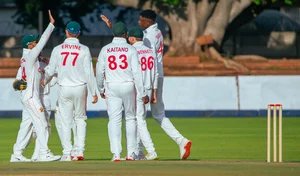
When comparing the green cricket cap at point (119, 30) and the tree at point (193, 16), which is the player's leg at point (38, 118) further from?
the tree at point (193, 16)

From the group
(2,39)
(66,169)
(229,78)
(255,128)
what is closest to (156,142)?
(255,128)

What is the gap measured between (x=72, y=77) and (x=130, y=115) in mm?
997

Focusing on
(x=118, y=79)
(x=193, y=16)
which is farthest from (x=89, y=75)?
(x=193, y=16)

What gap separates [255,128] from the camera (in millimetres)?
24547

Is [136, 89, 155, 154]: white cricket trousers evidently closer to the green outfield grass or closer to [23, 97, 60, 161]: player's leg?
the green outfield grass

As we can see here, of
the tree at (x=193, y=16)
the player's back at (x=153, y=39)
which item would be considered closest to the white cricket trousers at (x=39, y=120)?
the player's back at (x=153, y=39)

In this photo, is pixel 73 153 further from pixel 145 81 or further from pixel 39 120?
pixel 145 81

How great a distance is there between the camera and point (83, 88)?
1536 centimetres

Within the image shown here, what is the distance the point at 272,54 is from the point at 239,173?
3895 centimetres

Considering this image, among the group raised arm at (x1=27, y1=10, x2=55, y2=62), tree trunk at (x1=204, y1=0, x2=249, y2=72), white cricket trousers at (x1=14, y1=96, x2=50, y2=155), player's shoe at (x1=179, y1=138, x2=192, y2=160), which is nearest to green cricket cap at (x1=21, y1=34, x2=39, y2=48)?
raised arm at (x1=27, y1=10, x2=55, y2=62)

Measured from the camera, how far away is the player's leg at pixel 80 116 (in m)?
15.3

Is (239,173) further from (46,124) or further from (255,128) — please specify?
(255,128)

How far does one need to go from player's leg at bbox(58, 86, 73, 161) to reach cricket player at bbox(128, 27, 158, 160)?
979mm

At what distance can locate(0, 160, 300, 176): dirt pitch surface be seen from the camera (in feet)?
41.4
